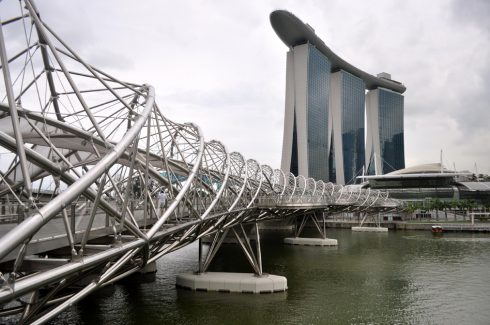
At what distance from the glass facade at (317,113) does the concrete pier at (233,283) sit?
127 meters

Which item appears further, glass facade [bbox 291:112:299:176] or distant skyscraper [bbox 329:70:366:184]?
distant skyscraper [bbox 329:70:366:184]

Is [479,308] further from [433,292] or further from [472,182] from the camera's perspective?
[472,182]

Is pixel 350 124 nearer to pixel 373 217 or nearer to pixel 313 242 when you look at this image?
pixel 373 217

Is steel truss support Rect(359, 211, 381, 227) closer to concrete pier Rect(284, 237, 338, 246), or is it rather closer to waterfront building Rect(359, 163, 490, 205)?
concrete pier Rect(284, 237, 338, 246)

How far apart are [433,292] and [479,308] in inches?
183

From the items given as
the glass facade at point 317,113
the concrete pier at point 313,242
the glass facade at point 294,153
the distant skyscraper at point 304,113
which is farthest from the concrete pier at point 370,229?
the glass facade at point 294,153

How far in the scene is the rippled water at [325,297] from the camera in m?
26.8

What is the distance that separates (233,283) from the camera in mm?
33281

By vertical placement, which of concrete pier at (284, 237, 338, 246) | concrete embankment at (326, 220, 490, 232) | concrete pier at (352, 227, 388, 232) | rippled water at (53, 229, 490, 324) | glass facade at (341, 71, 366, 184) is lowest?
rippled water at (53, 229, 490, 324)

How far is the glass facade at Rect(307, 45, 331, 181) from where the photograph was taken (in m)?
160

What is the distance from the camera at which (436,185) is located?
6102 inches

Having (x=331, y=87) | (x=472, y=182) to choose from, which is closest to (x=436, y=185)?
(x=472, y=182)

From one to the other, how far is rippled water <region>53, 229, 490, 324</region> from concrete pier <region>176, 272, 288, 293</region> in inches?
25.1

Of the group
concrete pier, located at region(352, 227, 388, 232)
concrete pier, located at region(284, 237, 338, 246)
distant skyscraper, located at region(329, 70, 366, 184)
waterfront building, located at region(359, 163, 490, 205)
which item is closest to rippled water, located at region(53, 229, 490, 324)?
concrete pier, located at region(284, 237, 338, 246)
